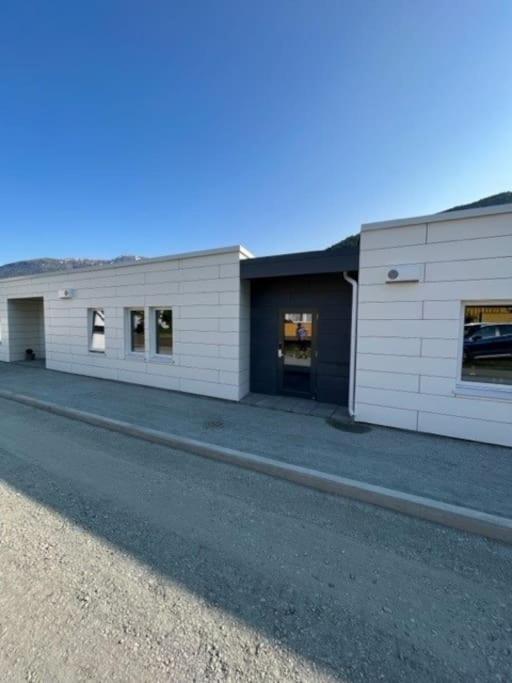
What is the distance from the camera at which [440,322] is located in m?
5.21

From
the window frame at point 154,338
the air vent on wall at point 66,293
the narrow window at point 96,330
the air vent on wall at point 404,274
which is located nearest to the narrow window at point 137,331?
the window frame at point 154,338

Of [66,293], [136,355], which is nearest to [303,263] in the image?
[136,355]

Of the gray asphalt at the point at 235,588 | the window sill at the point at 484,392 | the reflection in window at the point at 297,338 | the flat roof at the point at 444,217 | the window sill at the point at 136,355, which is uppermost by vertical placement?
the flat roof at the point at 444,217

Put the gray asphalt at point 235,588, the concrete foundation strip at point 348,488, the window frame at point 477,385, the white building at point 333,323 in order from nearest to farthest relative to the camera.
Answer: the gray asphalt at point 235,588, the concrete foundation strip at point 348,488, the window frame at point 477,385, the white building at point 333,323

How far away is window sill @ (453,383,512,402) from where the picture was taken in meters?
4.91

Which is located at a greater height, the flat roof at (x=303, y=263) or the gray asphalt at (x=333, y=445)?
the flat roof at (x=303, y=263)

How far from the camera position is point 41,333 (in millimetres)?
13805

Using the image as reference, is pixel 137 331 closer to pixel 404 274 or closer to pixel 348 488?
pixel 404 274

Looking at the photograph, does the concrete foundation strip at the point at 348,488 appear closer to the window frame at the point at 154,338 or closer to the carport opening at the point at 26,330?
the window frame at the point at 154,338

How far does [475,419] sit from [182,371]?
616cm

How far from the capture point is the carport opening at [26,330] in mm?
12883

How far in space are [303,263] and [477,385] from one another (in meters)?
3.74

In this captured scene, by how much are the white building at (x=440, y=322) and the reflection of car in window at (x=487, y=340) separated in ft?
0.04

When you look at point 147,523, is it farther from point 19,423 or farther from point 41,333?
point 41,333
